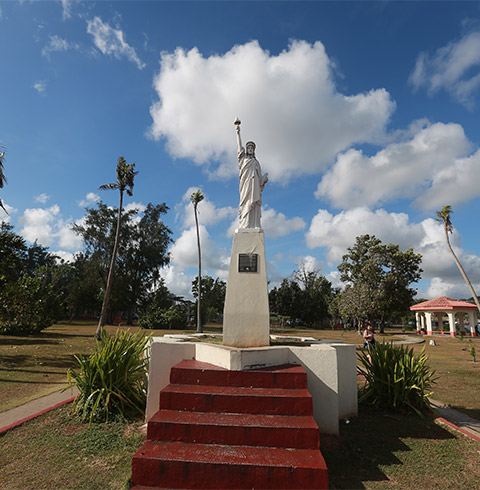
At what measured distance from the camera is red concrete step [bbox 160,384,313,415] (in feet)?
12.5

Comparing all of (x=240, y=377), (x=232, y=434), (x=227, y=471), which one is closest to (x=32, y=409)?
(x=240, y=377)

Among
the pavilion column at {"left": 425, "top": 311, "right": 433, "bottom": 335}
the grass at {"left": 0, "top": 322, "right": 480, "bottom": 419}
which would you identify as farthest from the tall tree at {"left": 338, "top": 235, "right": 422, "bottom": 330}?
the grass at {"left": 0, "top": 322, "right": 480, "bottom": 419}

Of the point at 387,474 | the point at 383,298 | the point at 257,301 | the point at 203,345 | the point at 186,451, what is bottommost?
the point at 387,474

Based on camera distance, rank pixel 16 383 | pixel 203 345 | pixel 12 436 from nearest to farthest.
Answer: pixel 12 436
pixel 203 345
pixel 16 383

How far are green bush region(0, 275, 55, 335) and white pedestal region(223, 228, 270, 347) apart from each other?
13934mm

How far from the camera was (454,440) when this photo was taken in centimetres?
434

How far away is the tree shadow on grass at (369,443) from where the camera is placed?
3434mm

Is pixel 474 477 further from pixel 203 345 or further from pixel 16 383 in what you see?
pixel 16 383

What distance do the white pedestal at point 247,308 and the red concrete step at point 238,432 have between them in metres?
2.01

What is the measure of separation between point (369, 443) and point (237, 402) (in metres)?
1.94

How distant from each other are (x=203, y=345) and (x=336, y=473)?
2.37 meters

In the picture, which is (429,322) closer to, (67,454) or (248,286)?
(248,286)

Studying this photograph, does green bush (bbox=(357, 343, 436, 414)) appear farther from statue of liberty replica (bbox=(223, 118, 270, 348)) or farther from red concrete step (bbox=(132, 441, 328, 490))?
red concrete step (bbox=(132, 441, 328, 490))

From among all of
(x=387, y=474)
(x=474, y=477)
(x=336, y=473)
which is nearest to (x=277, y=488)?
A: (x=336, y=473)
